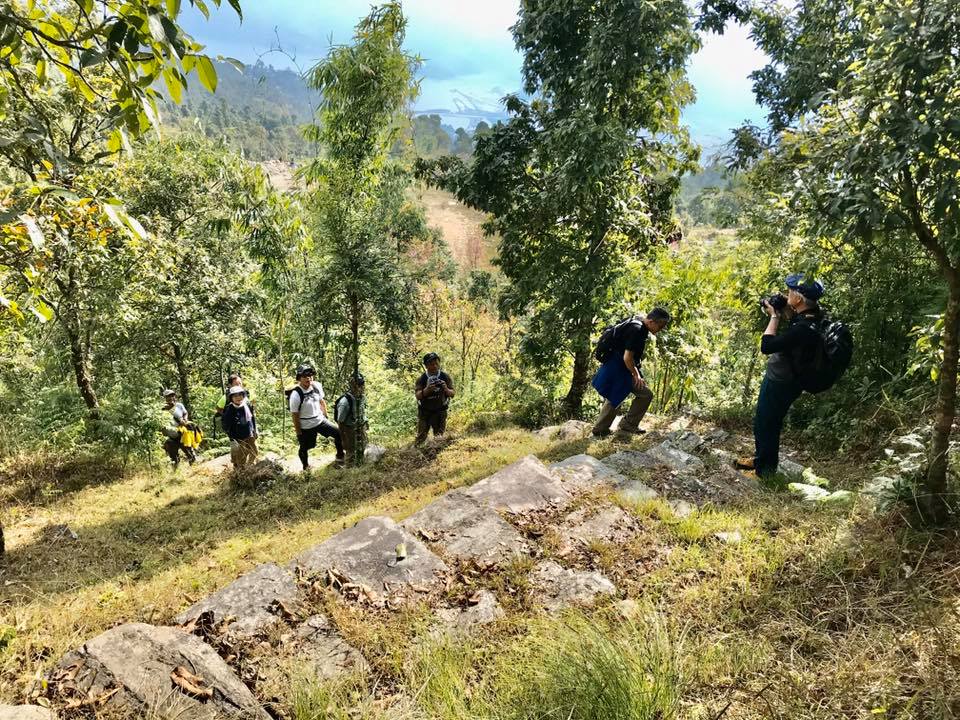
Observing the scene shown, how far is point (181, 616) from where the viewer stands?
317cm

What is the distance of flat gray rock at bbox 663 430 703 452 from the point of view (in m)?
6.11

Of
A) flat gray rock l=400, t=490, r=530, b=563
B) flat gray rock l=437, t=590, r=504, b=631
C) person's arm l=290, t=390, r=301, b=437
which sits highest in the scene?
person's arm l=290, t=390, r=301, b=437

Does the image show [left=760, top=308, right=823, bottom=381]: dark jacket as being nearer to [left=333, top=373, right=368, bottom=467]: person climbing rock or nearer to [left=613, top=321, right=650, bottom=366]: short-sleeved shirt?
[left=613, top=321, right=650, bottom=366]: short-sleeved shirt

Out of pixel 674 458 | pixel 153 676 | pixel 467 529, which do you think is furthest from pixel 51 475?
pixel 674 458

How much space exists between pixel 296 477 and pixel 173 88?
6.18 m

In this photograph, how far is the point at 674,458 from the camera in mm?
5605

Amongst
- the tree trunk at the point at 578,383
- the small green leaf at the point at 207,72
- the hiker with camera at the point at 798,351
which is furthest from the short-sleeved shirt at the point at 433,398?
the small green leaf at the point at 207,72

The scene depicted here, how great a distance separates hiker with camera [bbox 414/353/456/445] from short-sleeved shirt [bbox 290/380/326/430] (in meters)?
1.47

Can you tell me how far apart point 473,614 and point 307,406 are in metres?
4.72

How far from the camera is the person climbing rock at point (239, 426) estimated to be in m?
7.73

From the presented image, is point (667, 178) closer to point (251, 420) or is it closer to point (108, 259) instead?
point (251, 420)

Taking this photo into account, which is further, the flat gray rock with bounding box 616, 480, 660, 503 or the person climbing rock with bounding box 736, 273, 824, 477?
the person climbing rock with bounding box 736, 273, 824, 477

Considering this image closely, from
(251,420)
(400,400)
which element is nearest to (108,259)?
(251,420)

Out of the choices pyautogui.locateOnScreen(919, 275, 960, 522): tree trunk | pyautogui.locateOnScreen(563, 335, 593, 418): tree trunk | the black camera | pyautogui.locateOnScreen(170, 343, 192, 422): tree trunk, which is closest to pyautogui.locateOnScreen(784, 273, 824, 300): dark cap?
the black camera
